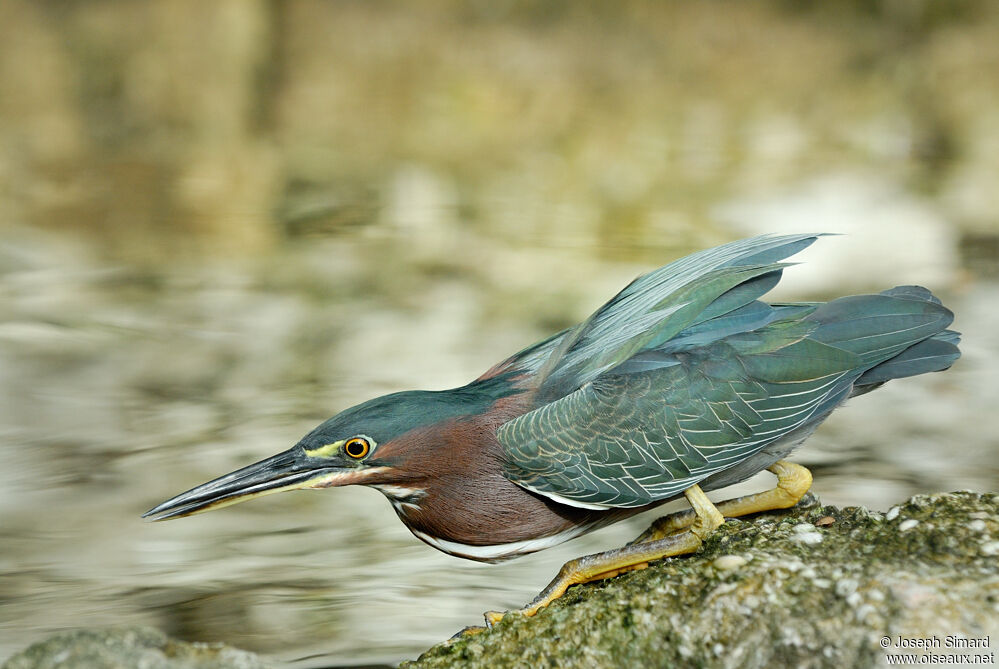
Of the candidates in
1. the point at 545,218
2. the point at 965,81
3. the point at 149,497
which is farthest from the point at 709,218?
the point at 149,497

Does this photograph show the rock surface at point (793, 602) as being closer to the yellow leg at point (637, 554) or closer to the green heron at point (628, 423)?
the yellow leg at point (637, 554)

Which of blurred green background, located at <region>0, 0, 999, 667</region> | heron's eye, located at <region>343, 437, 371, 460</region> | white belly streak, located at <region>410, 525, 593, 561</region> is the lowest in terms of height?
white belly streak, located at <region>410, 525, 593, 561</region>

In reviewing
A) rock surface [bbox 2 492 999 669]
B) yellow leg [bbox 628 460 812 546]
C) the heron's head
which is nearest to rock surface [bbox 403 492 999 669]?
rock surface [bbox 2 492 999 669]

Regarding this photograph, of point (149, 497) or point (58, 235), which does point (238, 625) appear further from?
point (58, 235)

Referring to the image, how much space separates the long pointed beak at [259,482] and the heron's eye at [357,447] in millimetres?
60

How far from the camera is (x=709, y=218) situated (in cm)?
731

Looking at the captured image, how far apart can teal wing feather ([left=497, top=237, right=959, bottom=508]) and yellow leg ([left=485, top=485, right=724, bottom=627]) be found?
0.38 feet

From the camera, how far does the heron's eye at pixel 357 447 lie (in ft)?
8.66

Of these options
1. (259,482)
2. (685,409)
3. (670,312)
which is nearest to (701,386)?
(685,409)

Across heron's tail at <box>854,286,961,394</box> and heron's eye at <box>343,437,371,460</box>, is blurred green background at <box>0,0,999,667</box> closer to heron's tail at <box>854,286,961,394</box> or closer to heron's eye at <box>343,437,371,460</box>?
heron's eye at <box>343,437,371,460</box>

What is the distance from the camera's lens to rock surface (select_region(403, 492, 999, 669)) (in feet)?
7.38

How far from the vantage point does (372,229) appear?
23.7ft

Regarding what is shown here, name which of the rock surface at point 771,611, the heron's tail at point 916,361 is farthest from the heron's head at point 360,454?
the heron's tail at point 916,361

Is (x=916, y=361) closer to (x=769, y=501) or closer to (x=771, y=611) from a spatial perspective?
(x=769, y=501)
